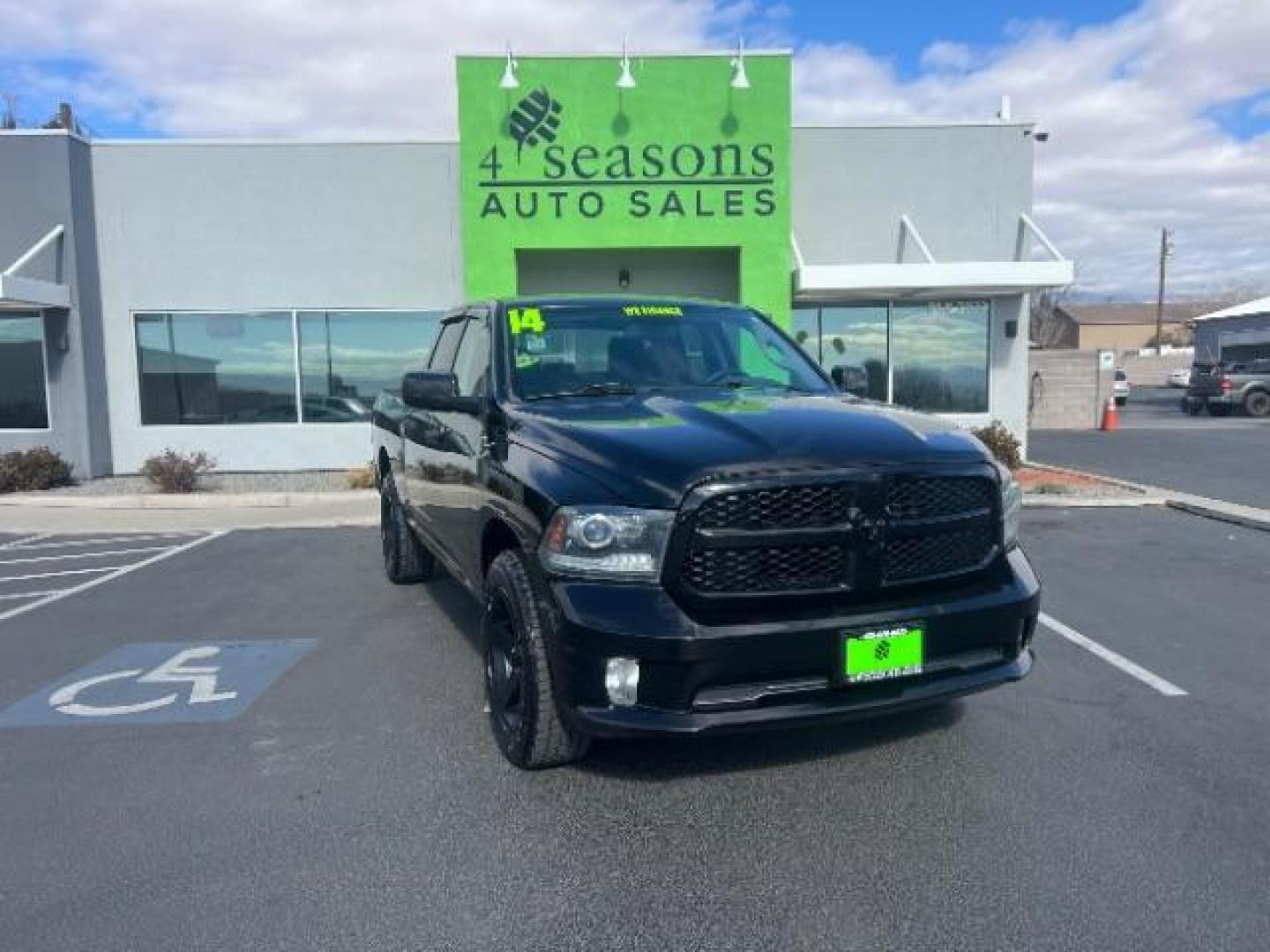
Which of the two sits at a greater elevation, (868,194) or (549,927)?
(868,194)

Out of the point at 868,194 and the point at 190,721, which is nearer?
the point at 190,721

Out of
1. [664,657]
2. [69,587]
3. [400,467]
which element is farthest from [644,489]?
[69,587]

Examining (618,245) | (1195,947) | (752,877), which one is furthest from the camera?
(618,245)

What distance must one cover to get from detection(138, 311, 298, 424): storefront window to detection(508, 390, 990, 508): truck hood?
1182 cm

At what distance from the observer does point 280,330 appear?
48.2ft

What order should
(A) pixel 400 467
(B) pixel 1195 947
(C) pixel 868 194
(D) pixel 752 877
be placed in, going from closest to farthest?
1. (B) pixel 1195 947
2. (D) pixel 752 877
3. (A) pixel 400 467
4. (C) pixel 868 194

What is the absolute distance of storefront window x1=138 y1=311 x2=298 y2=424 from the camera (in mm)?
14633

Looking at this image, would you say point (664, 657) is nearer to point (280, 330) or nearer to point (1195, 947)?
point (1195, 947)

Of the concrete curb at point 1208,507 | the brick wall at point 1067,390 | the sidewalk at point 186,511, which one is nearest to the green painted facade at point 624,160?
the sidewalk at point 186,511

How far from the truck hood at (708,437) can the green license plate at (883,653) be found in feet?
1.95

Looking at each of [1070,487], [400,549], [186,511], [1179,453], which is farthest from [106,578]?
[1179,453]

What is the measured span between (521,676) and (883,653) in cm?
136

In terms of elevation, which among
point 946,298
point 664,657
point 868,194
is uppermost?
point 868,194

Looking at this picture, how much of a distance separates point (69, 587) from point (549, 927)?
254 inches
